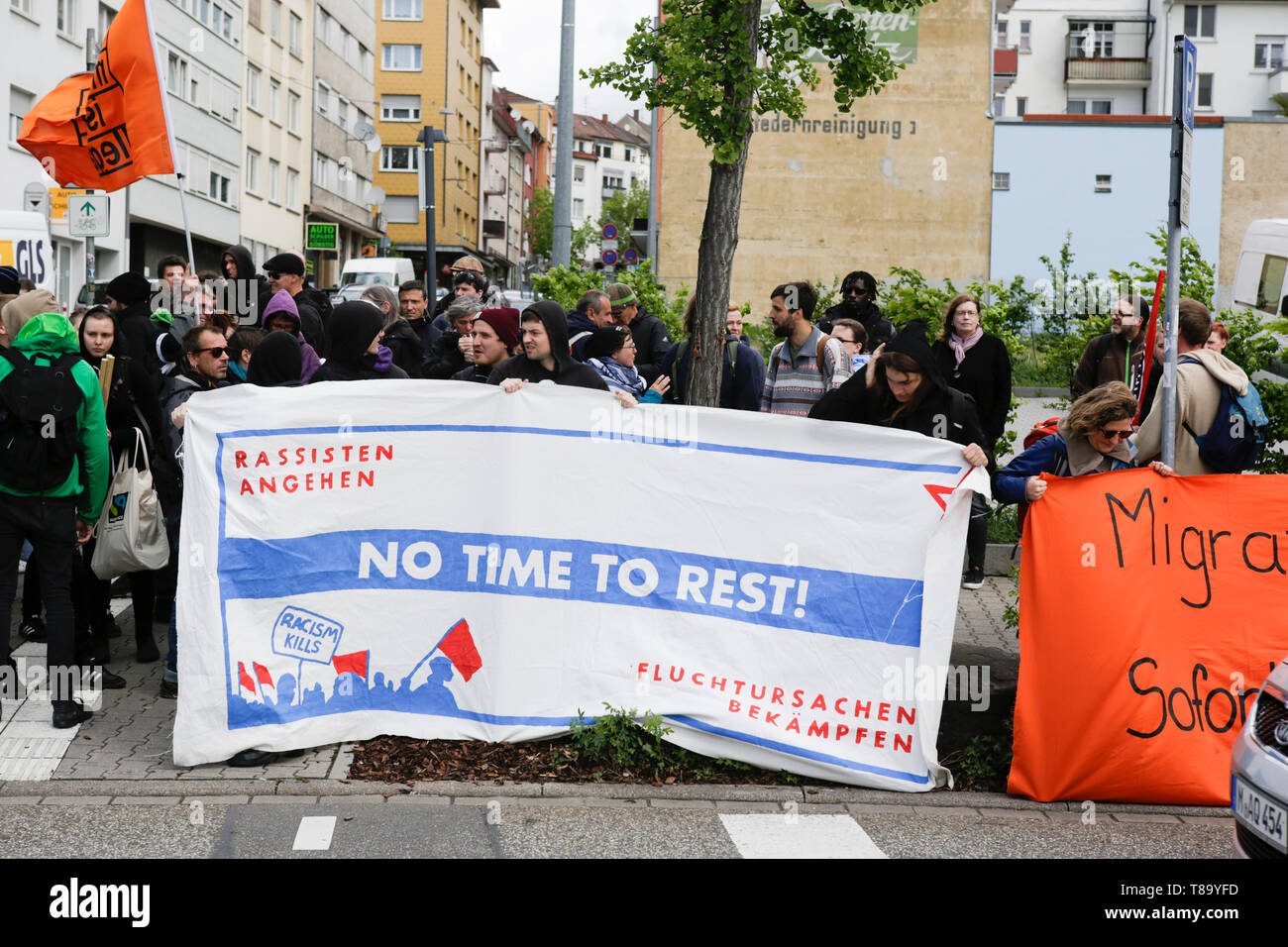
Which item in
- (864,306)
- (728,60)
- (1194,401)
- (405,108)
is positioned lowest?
(1194,401)

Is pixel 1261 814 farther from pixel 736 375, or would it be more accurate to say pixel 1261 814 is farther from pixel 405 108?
pixel 405 108

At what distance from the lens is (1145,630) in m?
6.12

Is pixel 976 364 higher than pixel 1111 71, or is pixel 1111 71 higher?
pixel 1111 71

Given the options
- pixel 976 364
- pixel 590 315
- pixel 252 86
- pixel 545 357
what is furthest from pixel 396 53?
pixel 545 357

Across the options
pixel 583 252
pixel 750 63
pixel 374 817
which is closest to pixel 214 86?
pixel 583 252

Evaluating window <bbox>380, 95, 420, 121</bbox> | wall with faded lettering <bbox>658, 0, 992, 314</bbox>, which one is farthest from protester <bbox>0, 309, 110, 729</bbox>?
window <bbox>380, 95, 420, 121</bbox>

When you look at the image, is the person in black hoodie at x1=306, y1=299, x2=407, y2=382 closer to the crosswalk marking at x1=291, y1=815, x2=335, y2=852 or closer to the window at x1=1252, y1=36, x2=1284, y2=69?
the crosswalk marking at x1=291, y1=815, x2=335, y2=852

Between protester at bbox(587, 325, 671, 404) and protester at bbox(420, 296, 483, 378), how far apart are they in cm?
120

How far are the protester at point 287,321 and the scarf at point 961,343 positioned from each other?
13.7 feet

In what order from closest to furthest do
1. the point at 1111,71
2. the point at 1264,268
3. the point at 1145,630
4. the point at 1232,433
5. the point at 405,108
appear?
the point at 1145,630 < the point at 1232,433 < the point at 1264,268 < the point at 1111,71 < the point at 405,108

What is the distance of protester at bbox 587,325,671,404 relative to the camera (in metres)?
8.97

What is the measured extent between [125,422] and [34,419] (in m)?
1.41

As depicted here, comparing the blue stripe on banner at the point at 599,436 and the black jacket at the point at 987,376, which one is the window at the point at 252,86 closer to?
the black jacket at the point at 987,376
